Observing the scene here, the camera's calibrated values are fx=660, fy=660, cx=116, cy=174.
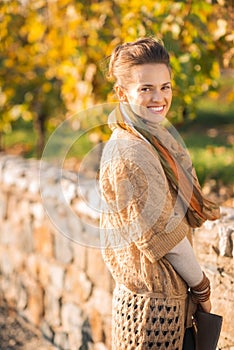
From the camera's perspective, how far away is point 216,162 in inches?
225

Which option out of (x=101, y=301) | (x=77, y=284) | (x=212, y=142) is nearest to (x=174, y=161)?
(x=101, y=301)

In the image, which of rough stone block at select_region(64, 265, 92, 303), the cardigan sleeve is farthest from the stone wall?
the cardigan sleeve

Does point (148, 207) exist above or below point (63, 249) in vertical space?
above

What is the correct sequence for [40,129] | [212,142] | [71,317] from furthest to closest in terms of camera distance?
[40,129] → [212,142] → [71,317]

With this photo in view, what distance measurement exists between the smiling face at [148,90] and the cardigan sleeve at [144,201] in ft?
0.41

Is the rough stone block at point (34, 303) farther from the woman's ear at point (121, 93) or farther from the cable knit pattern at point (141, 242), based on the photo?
the woman's ear at point (121, 93)

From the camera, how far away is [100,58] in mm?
5148

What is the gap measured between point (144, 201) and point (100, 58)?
3.30m

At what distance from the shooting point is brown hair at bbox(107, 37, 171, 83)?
2088 millimetres

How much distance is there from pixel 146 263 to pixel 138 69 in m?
0.62

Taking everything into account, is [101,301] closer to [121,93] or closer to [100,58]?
[121,93]

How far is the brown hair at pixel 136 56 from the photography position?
2.09 metres

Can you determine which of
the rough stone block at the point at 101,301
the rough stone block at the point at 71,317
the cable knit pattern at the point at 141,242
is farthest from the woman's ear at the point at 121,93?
the rough stone block at the point at 71,317

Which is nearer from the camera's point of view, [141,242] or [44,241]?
[141,242]
